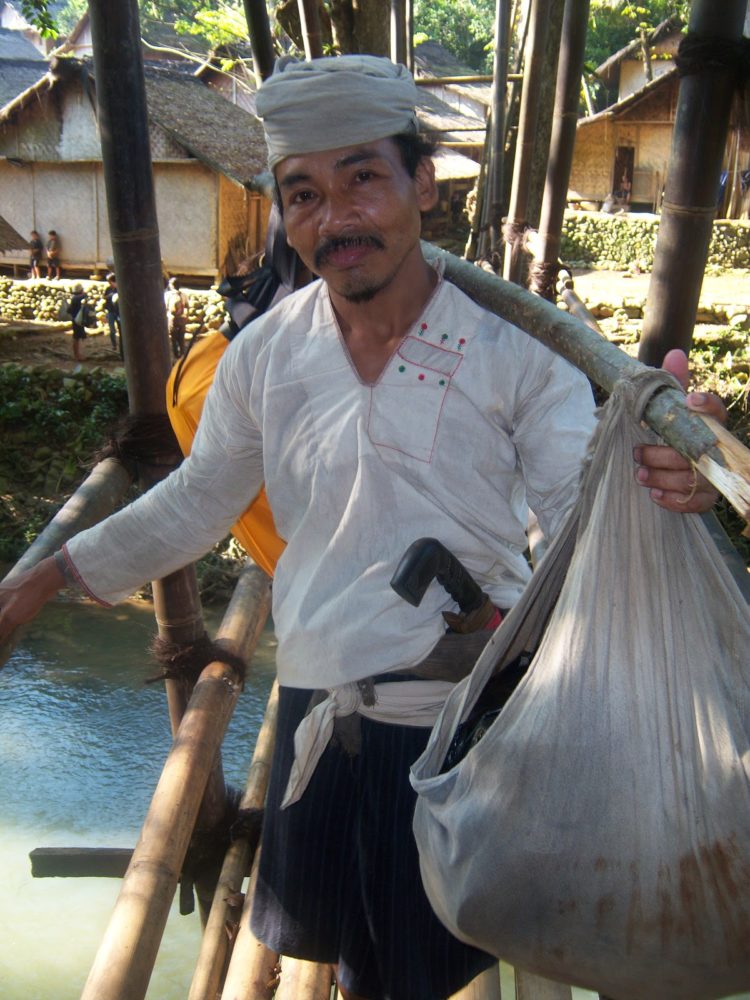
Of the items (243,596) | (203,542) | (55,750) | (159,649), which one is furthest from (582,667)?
(55,750)

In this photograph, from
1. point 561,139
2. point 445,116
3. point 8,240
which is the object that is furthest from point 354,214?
point 445,116

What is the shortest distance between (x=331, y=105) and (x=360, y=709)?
92 cm

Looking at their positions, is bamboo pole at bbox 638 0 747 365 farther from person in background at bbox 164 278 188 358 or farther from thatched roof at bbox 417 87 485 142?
thatched roof at bbox 417 87 485 142

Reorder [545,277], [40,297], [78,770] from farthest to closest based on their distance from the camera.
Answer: [40,297]
[78,770]
[545,277]

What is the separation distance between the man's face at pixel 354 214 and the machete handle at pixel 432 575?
15.7 inches

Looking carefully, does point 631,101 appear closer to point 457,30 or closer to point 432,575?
point 457,30

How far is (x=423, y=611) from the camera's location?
152 centimetres

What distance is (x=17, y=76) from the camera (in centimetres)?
1759

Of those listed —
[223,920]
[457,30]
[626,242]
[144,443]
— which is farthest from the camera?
[457,30]

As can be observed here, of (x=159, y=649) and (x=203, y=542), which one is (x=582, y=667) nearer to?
(x=203, y=542)

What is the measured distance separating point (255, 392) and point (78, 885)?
480cm

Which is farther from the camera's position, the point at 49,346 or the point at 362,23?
the point at 49,346

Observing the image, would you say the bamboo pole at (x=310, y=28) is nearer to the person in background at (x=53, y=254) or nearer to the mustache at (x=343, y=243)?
the mustache at (x=343, y=243)

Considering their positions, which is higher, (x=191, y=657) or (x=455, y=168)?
(x=455, y=168)
